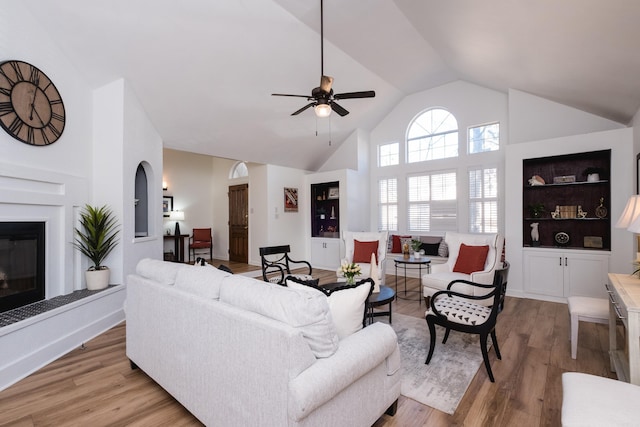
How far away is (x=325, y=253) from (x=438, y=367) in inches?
183

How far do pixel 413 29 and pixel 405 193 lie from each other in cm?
326

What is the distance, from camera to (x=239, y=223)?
780cm

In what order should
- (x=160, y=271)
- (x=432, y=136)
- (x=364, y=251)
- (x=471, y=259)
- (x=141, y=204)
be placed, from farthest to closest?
(x=432, y=136)
(x=364, y=251)
(x=141, y=204)
(x=471, y=259)
(x=160, y=271)

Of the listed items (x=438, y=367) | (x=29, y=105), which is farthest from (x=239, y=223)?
(x=438, y=367)

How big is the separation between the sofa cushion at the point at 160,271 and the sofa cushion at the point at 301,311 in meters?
0.89

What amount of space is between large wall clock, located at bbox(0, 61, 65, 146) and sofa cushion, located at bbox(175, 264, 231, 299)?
2.41m

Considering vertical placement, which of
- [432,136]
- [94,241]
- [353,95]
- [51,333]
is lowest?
[51,333]

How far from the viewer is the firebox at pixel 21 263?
9.24 feet

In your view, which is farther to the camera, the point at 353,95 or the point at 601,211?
the point at 601,211

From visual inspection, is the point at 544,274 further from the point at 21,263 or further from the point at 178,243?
the point at 178,243

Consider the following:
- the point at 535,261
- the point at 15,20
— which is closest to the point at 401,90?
the point at 535,261

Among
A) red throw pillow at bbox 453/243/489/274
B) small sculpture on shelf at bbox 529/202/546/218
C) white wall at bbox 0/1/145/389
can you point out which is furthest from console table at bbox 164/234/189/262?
small sculpture on shelf at bbox 529/202/546/218

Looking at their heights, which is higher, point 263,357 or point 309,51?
point 309,51

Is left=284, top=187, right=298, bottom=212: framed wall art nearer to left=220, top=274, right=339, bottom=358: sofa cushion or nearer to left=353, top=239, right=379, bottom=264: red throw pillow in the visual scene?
left=353, top=239, right=379, bottom=264: red throw pillow
